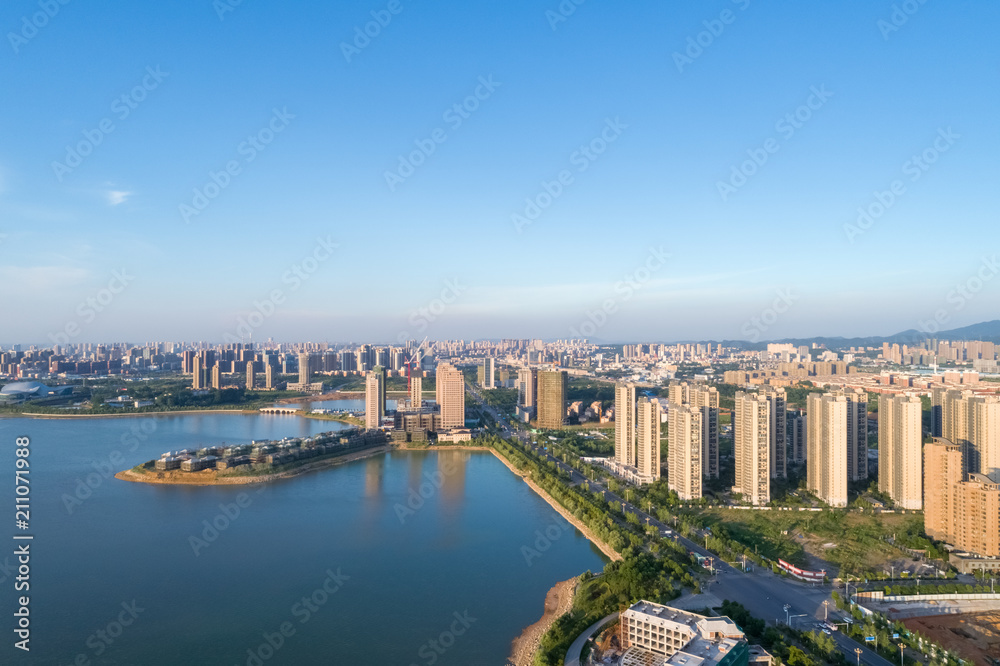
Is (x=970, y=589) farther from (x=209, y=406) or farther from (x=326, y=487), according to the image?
(x=209, y=406)

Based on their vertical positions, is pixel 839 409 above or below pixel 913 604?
above

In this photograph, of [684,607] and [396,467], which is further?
[396,467]

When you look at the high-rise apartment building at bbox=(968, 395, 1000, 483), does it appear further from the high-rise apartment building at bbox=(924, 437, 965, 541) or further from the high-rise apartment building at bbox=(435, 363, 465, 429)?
the high-rise apartment building at bbox=(435, 363, 465, 429)

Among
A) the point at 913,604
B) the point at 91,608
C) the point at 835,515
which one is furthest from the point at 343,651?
the point at 835,515

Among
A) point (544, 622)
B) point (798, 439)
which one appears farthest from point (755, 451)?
point (544, 622)

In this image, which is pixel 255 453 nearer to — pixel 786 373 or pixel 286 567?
pixel 286 567

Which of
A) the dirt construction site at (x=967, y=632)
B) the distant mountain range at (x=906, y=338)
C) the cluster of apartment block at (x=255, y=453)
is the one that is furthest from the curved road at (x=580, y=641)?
the distant mountain range at (x=906, y=338)

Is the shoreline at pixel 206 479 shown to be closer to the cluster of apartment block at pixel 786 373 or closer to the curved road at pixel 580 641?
the curved road at pixel 580 641
